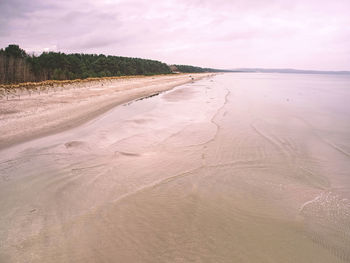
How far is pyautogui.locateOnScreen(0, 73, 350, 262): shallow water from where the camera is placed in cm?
272

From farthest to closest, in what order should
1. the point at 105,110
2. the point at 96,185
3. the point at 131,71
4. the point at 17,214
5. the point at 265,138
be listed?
the point at 131,71 → the point at 105,110 → the point at 265,138 → the point at 96,185 → the point at 17,214

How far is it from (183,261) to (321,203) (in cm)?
296

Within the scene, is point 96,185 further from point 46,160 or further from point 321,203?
point 321,203

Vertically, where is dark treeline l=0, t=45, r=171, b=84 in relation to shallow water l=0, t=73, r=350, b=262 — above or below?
above

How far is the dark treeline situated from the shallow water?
32037 millimetres

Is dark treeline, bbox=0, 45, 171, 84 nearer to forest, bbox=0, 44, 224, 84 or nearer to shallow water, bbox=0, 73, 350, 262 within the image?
forest, bbox=0, 44, 224, 84

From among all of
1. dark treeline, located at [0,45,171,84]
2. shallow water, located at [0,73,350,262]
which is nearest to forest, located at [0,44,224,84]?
dark treeline, located at [0,45,171,84]

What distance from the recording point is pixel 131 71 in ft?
259

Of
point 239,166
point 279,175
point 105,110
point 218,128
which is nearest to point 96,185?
point 239,166

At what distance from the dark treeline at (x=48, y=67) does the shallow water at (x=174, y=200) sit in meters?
32.0

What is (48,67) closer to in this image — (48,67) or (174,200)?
(48,67)

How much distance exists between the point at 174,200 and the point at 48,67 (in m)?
50.6

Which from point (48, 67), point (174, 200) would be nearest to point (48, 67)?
point (48, 67)

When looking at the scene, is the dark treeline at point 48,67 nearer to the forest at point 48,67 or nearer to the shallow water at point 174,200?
the forest at point 48,67
